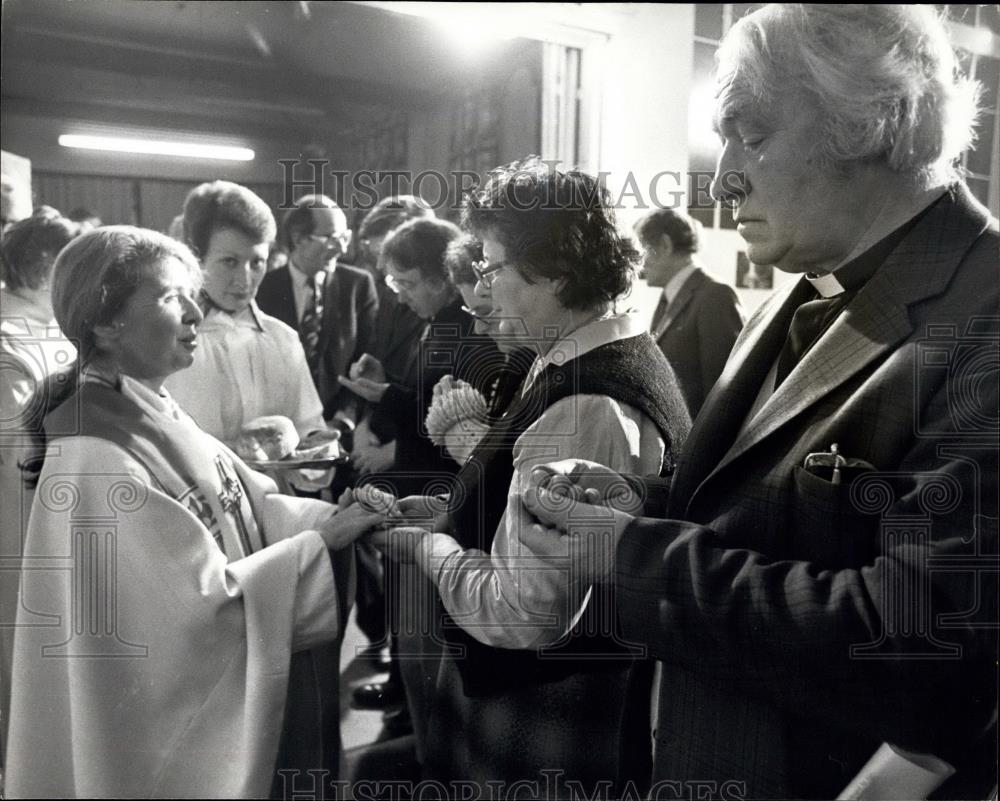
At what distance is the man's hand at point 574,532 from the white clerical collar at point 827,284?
0.43 meters

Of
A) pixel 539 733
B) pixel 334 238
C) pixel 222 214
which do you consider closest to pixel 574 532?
pixel 539 733

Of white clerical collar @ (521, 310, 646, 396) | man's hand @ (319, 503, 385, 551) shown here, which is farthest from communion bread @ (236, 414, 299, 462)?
white clerical collar @ (521, 310, 646, 396)

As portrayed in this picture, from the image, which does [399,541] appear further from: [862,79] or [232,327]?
[862,79]

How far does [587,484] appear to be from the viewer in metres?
1.21

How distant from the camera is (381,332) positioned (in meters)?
1.28

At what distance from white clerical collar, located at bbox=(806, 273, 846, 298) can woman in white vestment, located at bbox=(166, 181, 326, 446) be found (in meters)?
0.77

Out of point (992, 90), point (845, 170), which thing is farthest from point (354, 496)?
point (992, 90)

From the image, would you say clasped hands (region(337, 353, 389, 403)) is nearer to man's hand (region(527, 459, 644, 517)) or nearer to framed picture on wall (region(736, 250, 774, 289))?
man's hand (region(527, 459, 644, 517))

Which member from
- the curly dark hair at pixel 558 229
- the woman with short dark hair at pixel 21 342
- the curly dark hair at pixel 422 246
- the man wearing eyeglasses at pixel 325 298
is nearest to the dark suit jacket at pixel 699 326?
the curly dark hair at pixel 558 229

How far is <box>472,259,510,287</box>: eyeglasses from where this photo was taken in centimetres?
124

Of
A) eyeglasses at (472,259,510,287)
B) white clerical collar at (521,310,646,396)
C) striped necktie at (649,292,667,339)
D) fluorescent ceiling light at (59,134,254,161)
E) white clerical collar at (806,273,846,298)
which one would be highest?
fluorescent ceiling light at (59,134,254,161)

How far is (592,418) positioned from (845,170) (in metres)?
0.48

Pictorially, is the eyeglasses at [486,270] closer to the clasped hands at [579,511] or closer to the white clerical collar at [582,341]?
the white clerical collar at [582,341]

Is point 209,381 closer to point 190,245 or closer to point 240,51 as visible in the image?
point 190,245
